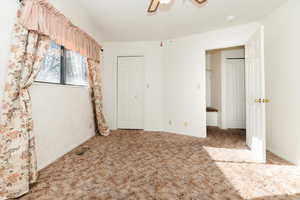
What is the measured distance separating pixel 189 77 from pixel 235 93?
5.74 feet

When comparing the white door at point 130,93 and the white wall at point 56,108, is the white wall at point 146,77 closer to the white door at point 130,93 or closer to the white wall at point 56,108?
the white door at point 130,93

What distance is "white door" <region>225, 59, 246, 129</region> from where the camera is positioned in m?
4.08

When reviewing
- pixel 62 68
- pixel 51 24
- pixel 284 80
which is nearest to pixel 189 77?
pixel 284 80

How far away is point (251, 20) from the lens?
2758 millimetres

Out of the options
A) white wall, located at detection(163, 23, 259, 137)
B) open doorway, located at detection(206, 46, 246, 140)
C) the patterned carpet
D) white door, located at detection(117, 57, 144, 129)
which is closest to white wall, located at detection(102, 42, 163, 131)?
white door, located at detection(117, 57, 144, 129)

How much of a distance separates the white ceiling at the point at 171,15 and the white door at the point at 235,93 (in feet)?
5.13

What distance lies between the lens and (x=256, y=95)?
2.16 m

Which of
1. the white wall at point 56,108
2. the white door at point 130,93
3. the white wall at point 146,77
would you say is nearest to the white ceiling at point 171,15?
the white wall at point 56,108

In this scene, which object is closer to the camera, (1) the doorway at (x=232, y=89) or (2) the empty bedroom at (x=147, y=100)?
(2) the empty bedroom at (x=147, y=100)

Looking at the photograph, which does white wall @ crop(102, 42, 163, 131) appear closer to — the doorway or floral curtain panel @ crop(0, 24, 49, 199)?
the doorway

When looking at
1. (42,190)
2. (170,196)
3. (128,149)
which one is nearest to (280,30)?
(170,196)

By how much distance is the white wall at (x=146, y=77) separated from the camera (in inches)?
155

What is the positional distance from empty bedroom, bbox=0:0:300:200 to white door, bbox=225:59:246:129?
0.10 ft

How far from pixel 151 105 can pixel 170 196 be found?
273 cm
